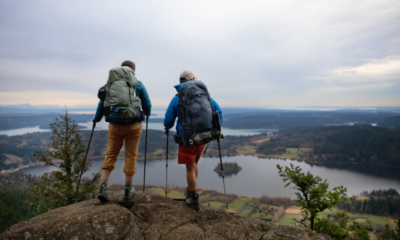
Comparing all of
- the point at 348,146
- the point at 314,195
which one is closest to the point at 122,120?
the point at 314,195

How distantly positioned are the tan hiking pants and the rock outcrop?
28.3 inches

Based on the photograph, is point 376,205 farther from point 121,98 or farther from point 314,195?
point 121,98

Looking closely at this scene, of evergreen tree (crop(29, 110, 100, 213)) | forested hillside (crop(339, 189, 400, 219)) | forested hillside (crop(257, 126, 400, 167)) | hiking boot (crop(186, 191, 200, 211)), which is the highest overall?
hiking boot (crop(186, 191, 200, 211))

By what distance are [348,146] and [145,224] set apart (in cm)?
12102

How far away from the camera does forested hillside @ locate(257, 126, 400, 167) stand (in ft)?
291

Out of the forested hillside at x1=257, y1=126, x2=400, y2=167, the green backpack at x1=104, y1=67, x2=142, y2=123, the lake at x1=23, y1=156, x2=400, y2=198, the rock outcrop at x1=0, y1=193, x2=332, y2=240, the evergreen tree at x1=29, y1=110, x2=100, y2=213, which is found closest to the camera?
the rock outcrop at x1=0, y1=193, x2=332, y2=240

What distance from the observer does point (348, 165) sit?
84938 mm

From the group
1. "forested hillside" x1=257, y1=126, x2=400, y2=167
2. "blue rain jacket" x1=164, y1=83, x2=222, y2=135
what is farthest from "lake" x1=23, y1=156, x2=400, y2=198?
"blue rain jacket" x1=164, y1=83, x2=222, y2=135

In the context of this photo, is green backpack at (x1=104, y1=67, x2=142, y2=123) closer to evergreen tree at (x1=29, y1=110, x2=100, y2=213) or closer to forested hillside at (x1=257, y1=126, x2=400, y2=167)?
evergreen tree at (x1=29, y1=110, x2=100, y2=213)

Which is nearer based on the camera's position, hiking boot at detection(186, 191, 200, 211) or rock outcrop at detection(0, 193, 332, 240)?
rock outcrop at detection(0, 193, 332, 240)

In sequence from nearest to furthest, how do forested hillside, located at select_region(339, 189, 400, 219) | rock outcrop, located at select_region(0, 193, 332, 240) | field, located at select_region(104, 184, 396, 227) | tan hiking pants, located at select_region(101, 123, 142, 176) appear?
1. rock outcrop, located at select_region(0, 193, 332, 240)
2. tan hiking pants, located at select_region(101, 123, 142, 176)
3. field, located at select_region(104, 184, 396, 227)
4. forested hillside, located at select_region(339, 189, 400, 219)

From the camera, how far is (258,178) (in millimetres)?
62906

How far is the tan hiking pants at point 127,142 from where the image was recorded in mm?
3521

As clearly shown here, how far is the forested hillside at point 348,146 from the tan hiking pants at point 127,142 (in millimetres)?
95993
